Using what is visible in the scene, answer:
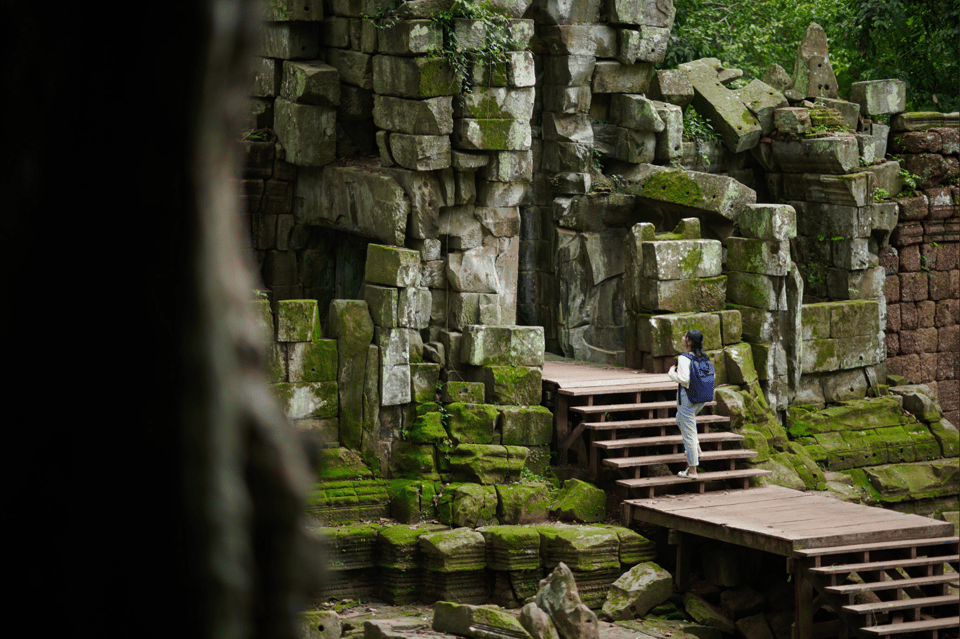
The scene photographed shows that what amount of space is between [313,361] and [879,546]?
213 inches

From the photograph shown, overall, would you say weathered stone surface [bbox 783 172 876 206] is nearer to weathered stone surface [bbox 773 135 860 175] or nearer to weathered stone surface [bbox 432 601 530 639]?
weathered stone surface [bbox 773 135 860 175]

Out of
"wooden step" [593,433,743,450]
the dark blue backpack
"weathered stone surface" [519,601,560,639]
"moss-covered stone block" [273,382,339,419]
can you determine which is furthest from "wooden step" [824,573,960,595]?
"moss-covered stone block" [273,382,339,419]

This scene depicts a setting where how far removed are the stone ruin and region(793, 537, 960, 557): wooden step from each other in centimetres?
238

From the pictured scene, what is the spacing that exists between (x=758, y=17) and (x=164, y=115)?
26477 millimetres

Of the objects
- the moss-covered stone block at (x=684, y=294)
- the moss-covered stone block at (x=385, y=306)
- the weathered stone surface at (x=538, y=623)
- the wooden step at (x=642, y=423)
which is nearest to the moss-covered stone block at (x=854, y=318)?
the moss-covered stone block at (x=684, y=294)

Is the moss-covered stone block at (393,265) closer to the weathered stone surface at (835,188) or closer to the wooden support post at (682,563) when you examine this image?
the wooden support post at (682,563)

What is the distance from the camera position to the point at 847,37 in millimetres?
22594

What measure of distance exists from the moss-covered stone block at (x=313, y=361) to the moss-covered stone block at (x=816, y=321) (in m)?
6.42

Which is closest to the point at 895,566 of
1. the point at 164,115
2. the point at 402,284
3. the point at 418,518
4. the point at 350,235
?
the point at 418,518

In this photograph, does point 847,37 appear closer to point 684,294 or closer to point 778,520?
point 684,294

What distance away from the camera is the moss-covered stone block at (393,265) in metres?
12.9

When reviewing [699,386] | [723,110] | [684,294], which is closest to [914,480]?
[684,294]

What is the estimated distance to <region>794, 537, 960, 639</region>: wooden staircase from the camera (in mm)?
10797

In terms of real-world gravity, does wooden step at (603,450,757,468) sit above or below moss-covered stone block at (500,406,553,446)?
below
